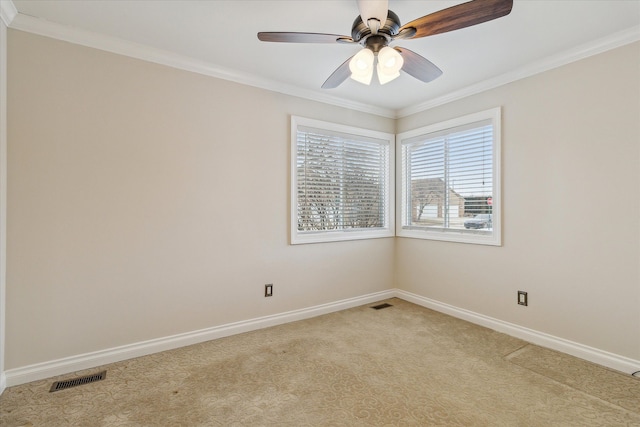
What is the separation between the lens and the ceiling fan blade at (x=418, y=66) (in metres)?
1.99

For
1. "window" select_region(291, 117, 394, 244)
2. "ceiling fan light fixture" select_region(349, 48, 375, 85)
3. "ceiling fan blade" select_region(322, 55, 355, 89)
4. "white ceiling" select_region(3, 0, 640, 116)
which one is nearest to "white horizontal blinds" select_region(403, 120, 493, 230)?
"window" select_region(291, 117, 394, 244)

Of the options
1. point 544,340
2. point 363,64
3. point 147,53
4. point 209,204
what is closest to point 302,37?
point 363,64

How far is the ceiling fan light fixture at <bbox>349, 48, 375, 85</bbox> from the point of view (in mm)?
1859

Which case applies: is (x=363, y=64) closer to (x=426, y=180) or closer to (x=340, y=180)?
(x=340, y=180)

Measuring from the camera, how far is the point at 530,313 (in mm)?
2850

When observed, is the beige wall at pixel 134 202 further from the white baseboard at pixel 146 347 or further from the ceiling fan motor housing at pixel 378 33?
the ceiling fan motor housing at pixel 378 33

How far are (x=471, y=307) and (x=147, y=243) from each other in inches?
129

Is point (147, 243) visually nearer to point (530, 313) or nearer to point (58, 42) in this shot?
point (58, 42)

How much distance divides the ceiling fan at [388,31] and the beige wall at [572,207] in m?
1.35

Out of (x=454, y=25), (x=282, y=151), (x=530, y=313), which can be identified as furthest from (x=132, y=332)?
(x=530, y=313)

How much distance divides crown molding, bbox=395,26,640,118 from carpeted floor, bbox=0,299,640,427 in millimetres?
2450

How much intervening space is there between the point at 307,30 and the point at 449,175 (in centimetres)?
225

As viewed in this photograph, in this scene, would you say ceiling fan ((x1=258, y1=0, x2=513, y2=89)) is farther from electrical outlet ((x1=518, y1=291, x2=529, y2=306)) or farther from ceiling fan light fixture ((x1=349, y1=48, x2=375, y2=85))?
electrical outlet ((x1=518, y1=291, x2=529, y2=306))

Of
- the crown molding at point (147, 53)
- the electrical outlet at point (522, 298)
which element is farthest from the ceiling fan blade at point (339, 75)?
the electrical outlet at point (522, 298)
